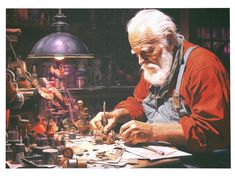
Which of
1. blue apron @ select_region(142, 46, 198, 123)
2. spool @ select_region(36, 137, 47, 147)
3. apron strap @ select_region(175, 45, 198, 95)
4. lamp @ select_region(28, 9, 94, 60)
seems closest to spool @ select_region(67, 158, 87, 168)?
spool @ select_region(36, 137, 47, 147)

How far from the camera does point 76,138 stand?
183 inches

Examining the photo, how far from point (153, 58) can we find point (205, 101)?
643 mm

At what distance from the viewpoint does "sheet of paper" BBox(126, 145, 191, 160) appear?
449 cm

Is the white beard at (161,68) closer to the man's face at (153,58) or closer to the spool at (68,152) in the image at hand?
the man's face at (153,58)

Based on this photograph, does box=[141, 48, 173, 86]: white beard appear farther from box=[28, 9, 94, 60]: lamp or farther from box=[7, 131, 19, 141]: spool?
box=[7, 131, 19, 141]: spool

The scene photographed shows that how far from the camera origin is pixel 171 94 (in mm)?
4574

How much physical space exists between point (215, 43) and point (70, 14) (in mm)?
1417

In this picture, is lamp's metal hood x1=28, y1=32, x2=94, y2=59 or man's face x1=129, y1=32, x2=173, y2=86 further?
man's face x1=129, y1=32, x2=173, y2=86

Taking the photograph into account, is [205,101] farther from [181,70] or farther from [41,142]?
[41,142]

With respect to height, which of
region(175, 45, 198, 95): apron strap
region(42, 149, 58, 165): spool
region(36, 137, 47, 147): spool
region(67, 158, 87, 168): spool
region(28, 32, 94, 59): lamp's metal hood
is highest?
region(28, 32, 94, 59): lamp's metal hood

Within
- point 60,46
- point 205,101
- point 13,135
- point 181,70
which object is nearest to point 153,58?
point 181,70

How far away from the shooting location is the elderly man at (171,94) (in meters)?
4.53

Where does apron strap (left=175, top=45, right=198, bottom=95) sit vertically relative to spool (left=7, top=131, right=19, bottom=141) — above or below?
above
